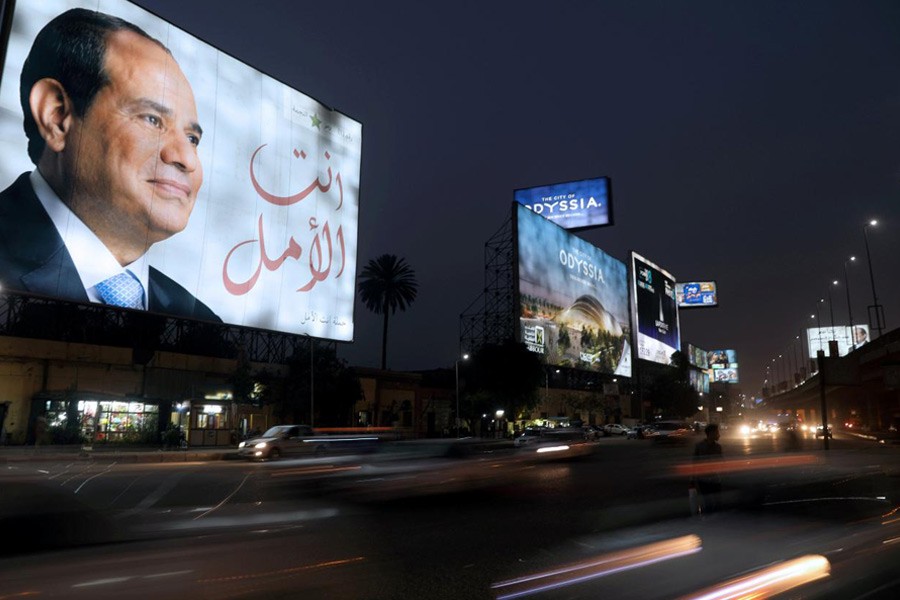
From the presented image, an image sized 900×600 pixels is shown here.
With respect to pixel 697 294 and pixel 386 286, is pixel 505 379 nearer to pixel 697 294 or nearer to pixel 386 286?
pixel 386 286

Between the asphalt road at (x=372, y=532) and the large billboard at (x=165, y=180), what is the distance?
46.2 feet

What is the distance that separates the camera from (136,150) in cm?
2950

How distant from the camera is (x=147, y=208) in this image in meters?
29.6

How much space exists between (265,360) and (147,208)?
1652cm

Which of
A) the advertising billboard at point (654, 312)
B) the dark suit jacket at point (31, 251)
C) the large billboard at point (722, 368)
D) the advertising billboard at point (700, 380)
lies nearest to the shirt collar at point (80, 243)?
the dark suit jacket at point (31, 251)

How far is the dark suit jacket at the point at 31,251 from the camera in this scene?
2516 cm

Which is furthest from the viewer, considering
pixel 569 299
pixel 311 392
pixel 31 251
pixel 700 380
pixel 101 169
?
pixel 700 380

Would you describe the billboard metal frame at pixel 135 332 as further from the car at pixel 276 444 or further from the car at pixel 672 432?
the car at pixel 672 432

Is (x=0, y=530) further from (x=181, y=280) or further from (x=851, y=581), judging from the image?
(x=181, y=280)

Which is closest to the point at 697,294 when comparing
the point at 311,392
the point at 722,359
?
the point at 722,359

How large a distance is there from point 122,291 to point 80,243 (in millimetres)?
2700

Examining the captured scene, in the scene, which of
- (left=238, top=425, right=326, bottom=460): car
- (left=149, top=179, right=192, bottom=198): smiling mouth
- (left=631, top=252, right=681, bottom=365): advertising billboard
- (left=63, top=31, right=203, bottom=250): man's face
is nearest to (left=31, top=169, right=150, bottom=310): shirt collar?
(left=63, top=31, right=203, bottom=250): man's face

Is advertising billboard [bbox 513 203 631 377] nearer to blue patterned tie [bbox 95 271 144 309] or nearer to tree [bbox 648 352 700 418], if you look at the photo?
tree [bbox 648 352 700 418]

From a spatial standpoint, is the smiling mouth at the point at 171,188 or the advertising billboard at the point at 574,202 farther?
the advertising billboard at the point at 574,202
